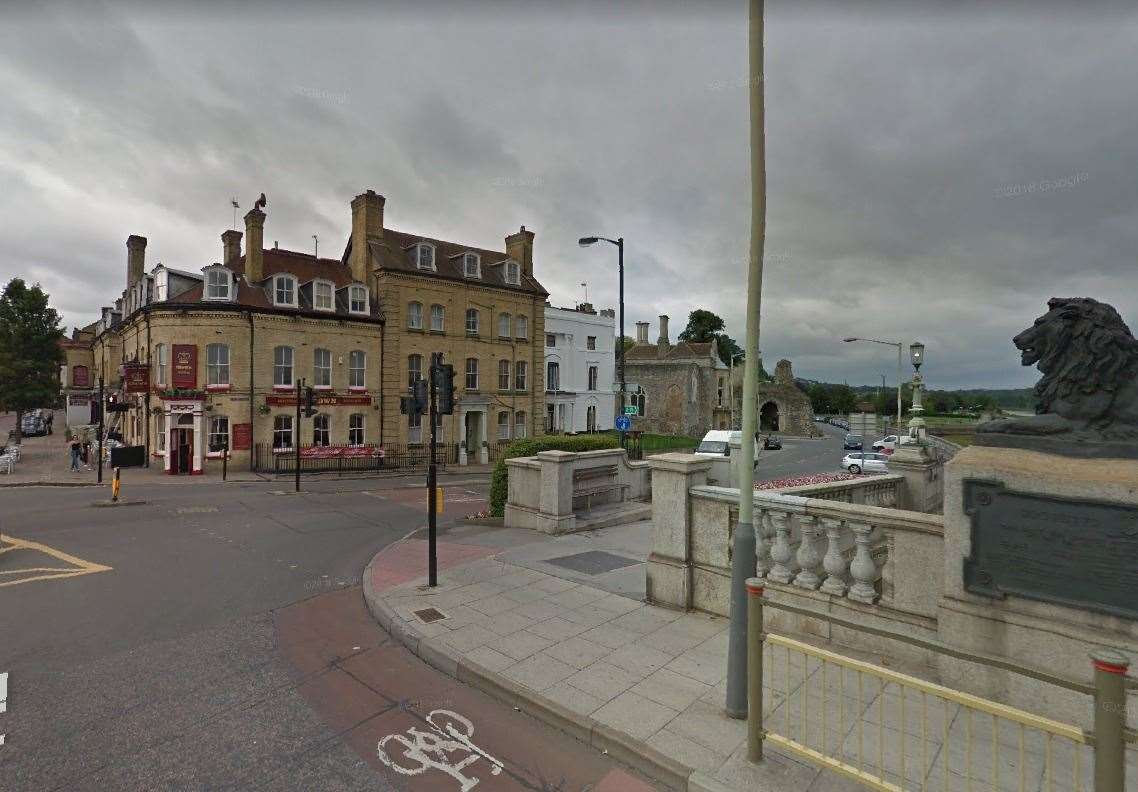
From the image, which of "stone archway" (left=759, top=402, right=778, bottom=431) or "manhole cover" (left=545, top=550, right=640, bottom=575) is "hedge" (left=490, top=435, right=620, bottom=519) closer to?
"manhole cover" (left=545, top=550, right=640, bottom=575)

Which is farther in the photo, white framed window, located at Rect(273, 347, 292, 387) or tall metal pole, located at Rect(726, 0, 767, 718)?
white framed window, located at Rect(273, 347, 292, 387)

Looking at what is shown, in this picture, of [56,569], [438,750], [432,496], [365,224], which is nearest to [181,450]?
[365,224]

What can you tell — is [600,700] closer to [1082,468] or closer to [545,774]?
[545,774]

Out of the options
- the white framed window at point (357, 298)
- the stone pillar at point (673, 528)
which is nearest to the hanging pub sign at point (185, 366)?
the white framed window at point (357, 298)

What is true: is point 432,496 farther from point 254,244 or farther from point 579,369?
point 579,369

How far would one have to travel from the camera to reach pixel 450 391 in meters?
8.51

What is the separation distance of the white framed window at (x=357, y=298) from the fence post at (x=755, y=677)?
28.5 m

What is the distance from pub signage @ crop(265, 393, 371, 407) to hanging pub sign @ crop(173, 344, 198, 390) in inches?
124

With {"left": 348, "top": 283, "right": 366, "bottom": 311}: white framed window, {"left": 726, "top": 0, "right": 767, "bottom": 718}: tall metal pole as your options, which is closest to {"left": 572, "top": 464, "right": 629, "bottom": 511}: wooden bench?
{"left": 726, "top": 0, "right": 767, "bottom": 718}: tall metal pole

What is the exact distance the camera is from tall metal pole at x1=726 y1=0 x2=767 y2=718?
442 centimetres

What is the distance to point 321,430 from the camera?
2778 cm

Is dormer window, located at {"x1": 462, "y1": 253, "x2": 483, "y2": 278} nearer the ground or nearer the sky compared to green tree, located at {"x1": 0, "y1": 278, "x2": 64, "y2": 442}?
nearer the sky

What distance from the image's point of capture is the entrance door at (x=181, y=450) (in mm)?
25391

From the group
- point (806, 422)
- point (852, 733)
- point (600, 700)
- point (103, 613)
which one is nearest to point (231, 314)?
point (103, 613)
